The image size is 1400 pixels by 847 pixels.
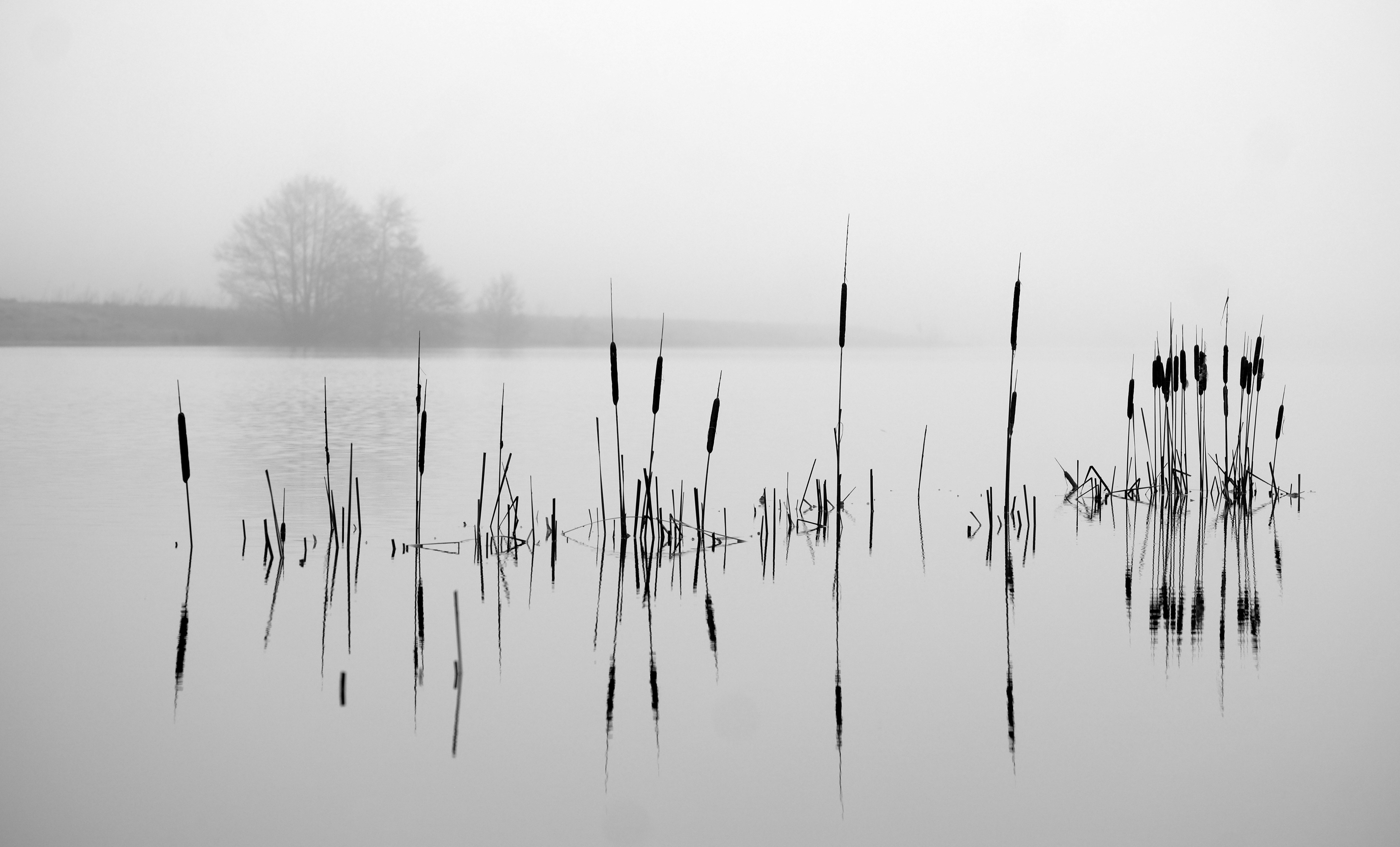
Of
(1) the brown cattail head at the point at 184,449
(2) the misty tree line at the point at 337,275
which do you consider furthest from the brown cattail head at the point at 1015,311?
(2) the misty tree line at the point at 337,275

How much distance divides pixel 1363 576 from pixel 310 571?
5935 mm

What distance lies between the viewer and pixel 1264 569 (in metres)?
6.19

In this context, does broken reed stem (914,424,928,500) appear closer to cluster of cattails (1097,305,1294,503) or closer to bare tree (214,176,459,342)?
cluster of cattails (1097,305,1294,503)

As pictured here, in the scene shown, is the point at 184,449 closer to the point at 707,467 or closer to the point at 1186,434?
the point at 707,467

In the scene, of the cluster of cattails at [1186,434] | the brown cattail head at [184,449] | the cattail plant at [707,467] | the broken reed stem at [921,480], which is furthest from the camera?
the broken reed stem at [921,480]

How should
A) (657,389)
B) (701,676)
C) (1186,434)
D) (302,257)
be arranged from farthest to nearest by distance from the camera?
(302,257)
(1186,434)
(657,389)
(701,676)

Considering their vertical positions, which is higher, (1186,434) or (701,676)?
(1186,434)

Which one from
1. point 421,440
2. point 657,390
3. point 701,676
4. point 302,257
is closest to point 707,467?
point 657,390

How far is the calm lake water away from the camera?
3.12 m

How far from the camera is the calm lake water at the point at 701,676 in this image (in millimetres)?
3125

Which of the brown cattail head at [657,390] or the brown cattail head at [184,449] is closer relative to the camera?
the brown cattail head at [657,390]

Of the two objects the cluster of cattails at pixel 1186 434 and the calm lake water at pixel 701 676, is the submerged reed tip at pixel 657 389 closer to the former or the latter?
the calm lake water at pixel 701 676

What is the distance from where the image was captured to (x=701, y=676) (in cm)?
429

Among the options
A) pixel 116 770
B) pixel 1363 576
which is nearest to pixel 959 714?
pixel 116 770
